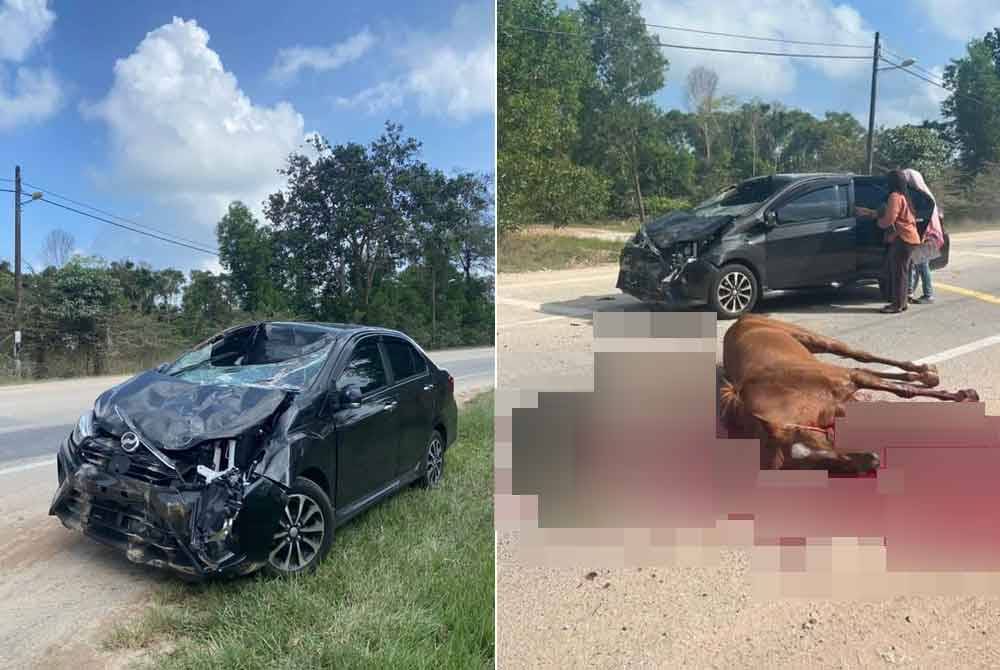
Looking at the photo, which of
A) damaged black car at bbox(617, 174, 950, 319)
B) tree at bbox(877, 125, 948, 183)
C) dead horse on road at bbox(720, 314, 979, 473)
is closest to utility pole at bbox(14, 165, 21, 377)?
damaged black car at bbox(617, 174, 950, 319)

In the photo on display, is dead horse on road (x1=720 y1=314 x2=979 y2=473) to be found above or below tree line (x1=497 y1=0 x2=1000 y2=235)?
below

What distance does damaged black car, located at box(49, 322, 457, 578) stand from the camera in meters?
2.59

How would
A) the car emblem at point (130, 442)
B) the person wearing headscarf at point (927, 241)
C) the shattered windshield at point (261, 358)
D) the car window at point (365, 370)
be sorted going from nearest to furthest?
the person wearing headscarf at point (927, 241)
the car emblem at point (130, 442)
the shattered windshield at point (261, 358)
the car window at point (365, 370)

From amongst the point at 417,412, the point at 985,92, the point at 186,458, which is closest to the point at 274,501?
the point at 186,458

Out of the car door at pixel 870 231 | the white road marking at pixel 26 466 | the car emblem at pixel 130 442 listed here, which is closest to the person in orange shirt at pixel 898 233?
the car door at pixel 870 231

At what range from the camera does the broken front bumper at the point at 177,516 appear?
255 centimetres

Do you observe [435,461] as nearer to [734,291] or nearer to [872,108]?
[734,291]

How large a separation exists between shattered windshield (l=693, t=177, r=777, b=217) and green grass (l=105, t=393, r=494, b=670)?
142cm

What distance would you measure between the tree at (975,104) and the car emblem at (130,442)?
3.16 meters

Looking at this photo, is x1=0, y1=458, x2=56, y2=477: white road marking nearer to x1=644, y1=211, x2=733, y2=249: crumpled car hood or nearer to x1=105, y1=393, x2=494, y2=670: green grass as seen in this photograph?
x1=105, y1=393, x2=494, y2=670: green grass

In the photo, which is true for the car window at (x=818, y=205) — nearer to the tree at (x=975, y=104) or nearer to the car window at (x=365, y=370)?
the tree at (x=975, y=104)

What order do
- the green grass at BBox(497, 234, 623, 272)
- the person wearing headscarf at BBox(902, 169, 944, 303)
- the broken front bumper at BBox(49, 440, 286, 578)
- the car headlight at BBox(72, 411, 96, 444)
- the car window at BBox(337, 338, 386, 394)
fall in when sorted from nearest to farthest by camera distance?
the person wearing headscarf at BBox(902, 169, 944, 303) < the green grass at BBox(497, 234, 623, 272) < the broken front bumper at BBox(49, 440, 286, 578) < the car headlight at BBox(72, 411, 96, 444) < the car window at BBox(337, 338, 386, 394)

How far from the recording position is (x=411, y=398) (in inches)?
148

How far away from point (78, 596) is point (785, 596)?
2696 mm
